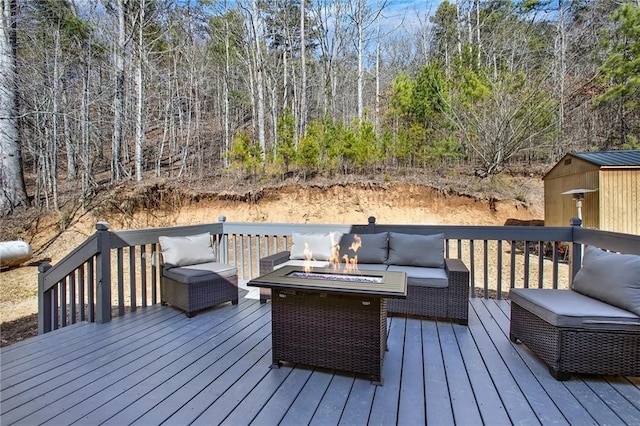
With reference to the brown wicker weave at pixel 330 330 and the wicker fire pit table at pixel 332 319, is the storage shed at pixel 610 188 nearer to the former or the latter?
the wicker fire pit table at pixel 332 319

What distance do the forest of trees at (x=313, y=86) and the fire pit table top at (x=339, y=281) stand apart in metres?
7.34

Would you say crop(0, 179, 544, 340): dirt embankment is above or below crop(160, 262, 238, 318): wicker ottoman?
above

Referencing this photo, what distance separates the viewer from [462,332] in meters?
3.01

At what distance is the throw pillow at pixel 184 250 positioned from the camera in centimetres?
373

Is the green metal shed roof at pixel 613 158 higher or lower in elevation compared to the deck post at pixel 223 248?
higher

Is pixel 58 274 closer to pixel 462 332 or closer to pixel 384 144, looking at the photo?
pixel 462 332

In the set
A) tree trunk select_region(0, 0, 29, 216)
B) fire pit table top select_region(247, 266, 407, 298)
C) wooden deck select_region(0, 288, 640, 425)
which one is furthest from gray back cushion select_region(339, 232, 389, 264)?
tree trunk select_region(0, 0, 29, 216)

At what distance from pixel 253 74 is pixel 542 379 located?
40.1 feet

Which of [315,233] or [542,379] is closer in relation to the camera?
[542,379]

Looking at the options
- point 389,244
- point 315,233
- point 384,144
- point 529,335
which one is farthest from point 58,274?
point 384,144

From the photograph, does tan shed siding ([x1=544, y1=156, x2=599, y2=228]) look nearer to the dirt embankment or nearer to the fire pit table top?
the dirt embankment

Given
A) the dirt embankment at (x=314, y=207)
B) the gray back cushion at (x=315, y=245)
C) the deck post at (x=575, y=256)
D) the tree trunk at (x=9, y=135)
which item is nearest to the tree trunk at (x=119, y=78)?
the dirt embankment at (x=314, y=207)

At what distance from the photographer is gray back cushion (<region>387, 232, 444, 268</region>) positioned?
3.63 meters

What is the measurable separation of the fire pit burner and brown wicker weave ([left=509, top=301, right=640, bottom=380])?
3.95ft
